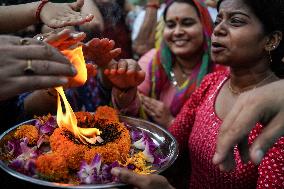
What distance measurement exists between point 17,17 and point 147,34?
10.4ft

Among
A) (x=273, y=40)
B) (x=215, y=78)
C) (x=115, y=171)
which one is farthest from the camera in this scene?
(x=215, y=78)

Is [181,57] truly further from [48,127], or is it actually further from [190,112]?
[48,127]

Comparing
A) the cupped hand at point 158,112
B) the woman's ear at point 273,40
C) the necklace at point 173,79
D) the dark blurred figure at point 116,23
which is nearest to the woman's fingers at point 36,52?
the woman's ear at point 273,40

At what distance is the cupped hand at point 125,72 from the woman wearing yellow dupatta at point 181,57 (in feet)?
4.11

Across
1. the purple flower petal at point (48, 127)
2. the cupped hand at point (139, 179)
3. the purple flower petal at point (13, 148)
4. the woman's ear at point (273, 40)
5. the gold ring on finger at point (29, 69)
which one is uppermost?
the gold ring on finger at point (29, 69)

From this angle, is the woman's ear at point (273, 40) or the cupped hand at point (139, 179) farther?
the woman's ear at point (273, 40)

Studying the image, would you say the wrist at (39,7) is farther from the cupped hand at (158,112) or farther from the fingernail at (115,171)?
the cupped hand at (158,112)

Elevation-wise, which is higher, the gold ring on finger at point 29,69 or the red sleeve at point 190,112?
the gold ring on finger at point 29,69

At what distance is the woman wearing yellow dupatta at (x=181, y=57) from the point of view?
370 cm

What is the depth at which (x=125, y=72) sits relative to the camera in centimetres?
224

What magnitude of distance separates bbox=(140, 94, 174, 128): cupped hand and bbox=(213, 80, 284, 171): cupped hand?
2.05 m

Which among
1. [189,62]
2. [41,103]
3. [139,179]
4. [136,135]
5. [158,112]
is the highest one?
[139,179]

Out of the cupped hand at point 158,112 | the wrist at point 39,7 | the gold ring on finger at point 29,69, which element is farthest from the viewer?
the cupped hand at point 158,112

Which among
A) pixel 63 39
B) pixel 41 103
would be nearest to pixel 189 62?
pixel 41 103
